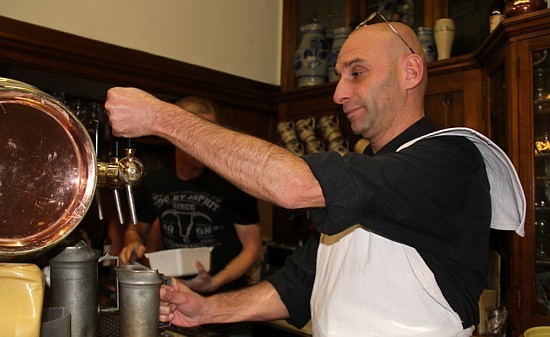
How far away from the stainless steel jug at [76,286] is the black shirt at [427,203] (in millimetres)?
422

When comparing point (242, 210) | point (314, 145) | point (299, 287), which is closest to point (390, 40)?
point (299, 287)

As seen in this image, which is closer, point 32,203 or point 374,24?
point 32,203

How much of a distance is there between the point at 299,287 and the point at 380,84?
590 millimetres

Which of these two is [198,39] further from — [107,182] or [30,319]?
[30,319]

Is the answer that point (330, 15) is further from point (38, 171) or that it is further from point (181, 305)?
point (38, 171)

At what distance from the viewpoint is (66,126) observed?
0.84 m

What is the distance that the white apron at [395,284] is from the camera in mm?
1132

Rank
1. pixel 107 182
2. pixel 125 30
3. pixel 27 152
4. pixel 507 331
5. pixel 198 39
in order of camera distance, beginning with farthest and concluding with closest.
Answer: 1. pixel 198 39
2. pixel 125 30
3. pixel 507 331
4. pixel 107 182
5. pixel 27 152

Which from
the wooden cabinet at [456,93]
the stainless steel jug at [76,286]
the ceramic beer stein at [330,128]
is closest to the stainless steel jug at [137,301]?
the stainless steel jug at [76,286]

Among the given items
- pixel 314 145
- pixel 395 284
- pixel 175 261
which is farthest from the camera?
pixel 314 145

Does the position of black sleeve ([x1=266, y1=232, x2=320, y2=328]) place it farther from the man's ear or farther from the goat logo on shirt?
the goat logo on shirt

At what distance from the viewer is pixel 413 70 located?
141 centimetres

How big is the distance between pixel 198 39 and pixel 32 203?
2633mm

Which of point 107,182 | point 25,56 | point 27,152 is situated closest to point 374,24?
point 107,182
